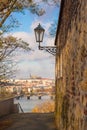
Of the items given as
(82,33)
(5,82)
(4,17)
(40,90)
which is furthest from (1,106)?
(40,90)

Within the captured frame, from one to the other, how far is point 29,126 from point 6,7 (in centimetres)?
611

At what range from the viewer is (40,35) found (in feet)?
Answer: 50.4

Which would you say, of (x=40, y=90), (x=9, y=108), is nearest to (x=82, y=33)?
(x=9, y=108)

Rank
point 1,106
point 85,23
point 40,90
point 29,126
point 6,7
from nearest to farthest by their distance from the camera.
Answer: point 85,23 < point 29,126 < point 6,7 < point 1,106 < point 40,90

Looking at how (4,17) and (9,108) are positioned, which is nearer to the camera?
(4,17)

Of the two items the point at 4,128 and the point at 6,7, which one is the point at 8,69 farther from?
the point at 4,128

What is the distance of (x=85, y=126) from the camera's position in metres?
5.86

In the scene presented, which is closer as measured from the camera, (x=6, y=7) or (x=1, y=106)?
(x=6, y=7)

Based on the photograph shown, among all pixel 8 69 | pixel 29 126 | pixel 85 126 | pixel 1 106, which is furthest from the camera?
pixel 8 69

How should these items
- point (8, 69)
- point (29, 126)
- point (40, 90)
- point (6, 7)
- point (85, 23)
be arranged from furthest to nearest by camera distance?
point (40, 90) → point (8, 69) → point (6, 7) → point (29, 126) → point (85, 23)

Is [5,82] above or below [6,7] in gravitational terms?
below

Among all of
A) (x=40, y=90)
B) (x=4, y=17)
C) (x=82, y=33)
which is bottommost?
(x=40, y=90)

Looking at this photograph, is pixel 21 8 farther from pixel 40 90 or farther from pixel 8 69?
pixel 40 90

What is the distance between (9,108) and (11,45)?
402 centimetres
